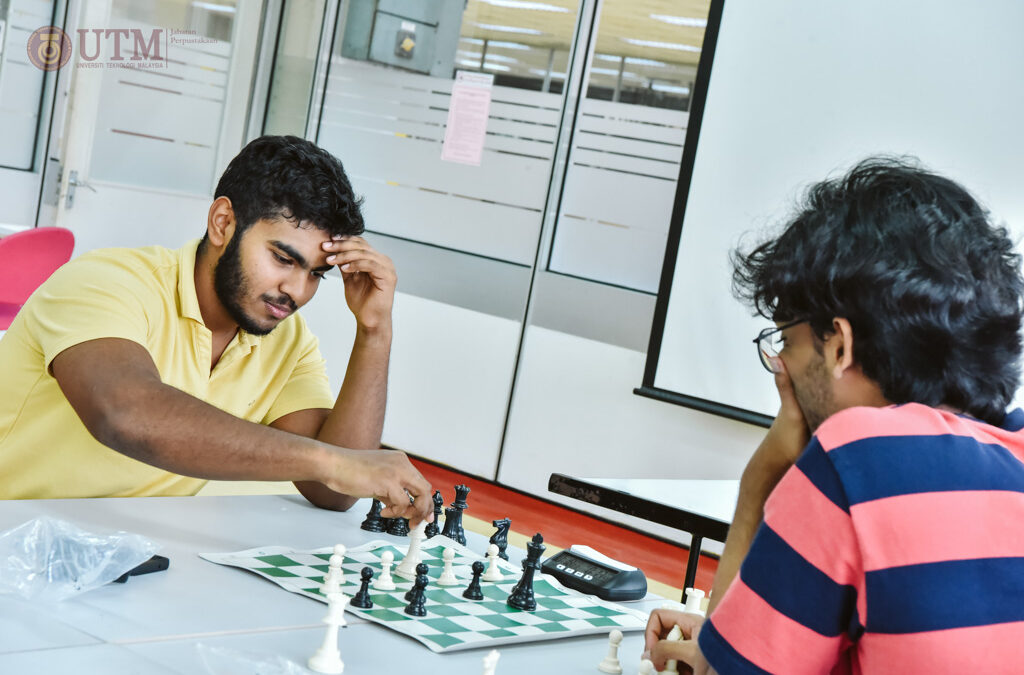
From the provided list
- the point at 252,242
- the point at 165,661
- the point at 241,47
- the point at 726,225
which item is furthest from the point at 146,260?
the point at 241,47

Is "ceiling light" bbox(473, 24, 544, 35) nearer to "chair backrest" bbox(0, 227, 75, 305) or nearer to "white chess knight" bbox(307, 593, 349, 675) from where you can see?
"chair backrest" bbox(0, 227, 75, 305)

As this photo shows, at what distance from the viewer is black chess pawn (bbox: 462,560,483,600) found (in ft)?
5.19

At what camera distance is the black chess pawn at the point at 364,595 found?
1.44 meters

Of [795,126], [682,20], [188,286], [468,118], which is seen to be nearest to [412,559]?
[188,286]

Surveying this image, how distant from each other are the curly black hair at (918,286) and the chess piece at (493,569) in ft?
2.62

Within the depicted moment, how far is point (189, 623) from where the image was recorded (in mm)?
1282

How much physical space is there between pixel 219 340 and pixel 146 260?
0.22m

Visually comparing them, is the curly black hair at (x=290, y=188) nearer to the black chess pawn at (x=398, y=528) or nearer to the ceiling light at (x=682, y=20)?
the black chess pawn at (x=398, y=528)

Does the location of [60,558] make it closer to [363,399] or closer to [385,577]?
[385,577]

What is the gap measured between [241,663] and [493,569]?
0.59m

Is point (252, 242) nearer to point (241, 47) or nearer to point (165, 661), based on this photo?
point (165, 661)

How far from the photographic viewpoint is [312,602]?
1.44 metres

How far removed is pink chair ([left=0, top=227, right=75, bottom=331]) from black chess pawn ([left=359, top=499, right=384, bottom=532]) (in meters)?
2.43

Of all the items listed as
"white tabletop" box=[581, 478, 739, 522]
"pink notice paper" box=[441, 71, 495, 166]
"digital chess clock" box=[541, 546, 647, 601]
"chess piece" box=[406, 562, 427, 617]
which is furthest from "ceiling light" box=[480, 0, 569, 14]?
"chess piece" box=[406, 562, 427, 617]
